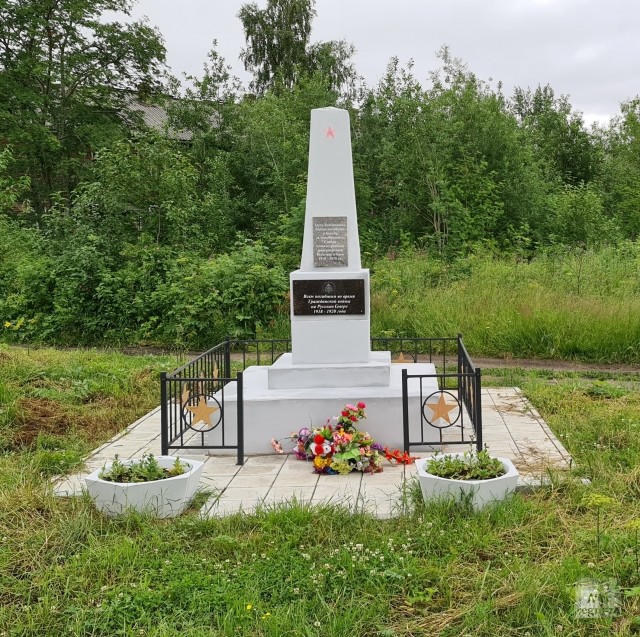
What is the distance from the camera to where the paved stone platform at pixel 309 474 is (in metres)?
4.74

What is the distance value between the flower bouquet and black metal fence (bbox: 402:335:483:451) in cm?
32

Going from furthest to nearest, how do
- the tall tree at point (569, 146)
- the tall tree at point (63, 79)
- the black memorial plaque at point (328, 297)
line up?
the tall tree at point (569, 146) → the tall tree at point (63, 79) → the black memorial plaque at point (328, 297)

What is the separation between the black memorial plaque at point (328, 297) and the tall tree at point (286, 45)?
2264cm

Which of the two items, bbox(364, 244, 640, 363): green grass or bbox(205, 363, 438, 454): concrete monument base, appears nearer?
bbox(205, 363, 438, 454): concrete monument base

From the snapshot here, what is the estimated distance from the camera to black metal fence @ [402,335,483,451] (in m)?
5.54

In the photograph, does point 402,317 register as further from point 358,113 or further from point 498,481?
point 358,113

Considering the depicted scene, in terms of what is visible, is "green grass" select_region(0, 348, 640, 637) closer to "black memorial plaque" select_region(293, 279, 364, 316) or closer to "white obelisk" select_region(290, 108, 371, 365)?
"white obelisk" select_region(290, 108, 371, 365)

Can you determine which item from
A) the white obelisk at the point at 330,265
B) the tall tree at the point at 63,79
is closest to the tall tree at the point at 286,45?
the tall tree at the point at 63,79

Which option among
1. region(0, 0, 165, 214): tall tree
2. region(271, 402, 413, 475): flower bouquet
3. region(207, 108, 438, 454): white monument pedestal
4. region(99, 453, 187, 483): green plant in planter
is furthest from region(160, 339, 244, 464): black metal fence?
region(0, 0, 165, 214): tall tree

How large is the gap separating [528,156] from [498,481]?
17025mm

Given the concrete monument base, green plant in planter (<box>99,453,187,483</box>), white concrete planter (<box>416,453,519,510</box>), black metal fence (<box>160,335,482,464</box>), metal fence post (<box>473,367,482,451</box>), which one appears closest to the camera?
white concrete planter (<box>416,453,519,510</box>)

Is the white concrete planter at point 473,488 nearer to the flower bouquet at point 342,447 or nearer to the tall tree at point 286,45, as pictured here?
the flower bouquet at point 342,447

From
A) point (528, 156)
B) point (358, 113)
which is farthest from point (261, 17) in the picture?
point (528, 156)

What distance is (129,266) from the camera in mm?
13727
